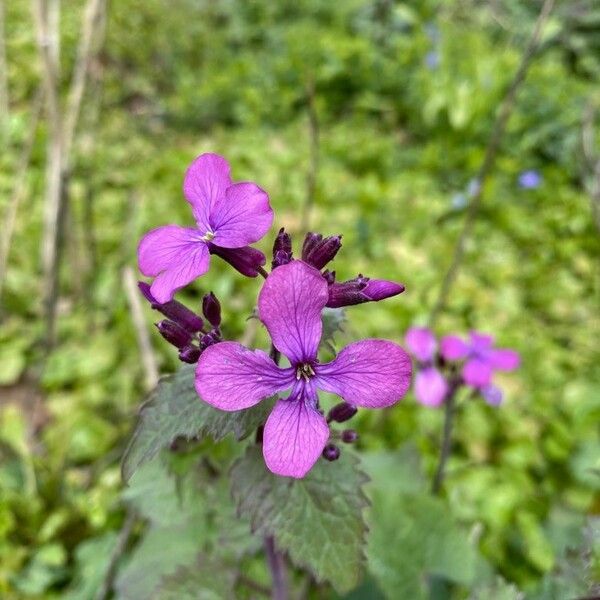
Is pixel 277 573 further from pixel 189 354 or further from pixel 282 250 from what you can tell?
pixel 282 250

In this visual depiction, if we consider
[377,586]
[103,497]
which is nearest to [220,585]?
[377,586]

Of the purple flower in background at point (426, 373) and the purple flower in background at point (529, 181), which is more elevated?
the purple flower in background at point (426, 373)

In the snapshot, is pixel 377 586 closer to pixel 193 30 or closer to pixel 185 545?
pixel 185 545

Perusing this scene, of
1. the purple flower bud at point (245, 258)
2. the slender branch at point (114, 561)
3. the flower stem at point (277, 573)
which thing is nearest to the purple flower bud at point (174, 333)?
the purple flower bud at point (245, 258)

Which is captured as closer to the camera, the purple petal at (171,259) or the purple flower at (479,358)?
the purple petal at (171,259)

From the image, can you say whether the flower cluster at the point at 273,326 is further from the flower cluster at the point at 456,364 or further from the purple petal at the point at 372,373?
the flower cluster at the point at 456,364

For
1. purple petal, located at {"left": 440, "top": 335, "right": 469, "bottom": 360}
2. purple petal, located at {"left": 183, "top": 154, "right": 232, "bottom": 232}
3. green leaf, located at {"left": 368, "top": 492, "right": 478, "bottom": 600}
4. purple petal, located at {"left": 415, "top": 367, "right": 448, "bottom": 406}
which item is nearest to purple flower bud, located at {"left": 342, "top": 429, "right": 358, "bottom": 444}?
purple petal, located at {"left": 183, "top": 154, "right": 232, "bottom": 232}

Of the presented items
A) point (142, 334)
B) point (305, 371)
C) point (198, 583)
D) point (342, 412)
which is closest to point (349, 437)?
point (342, 412)
